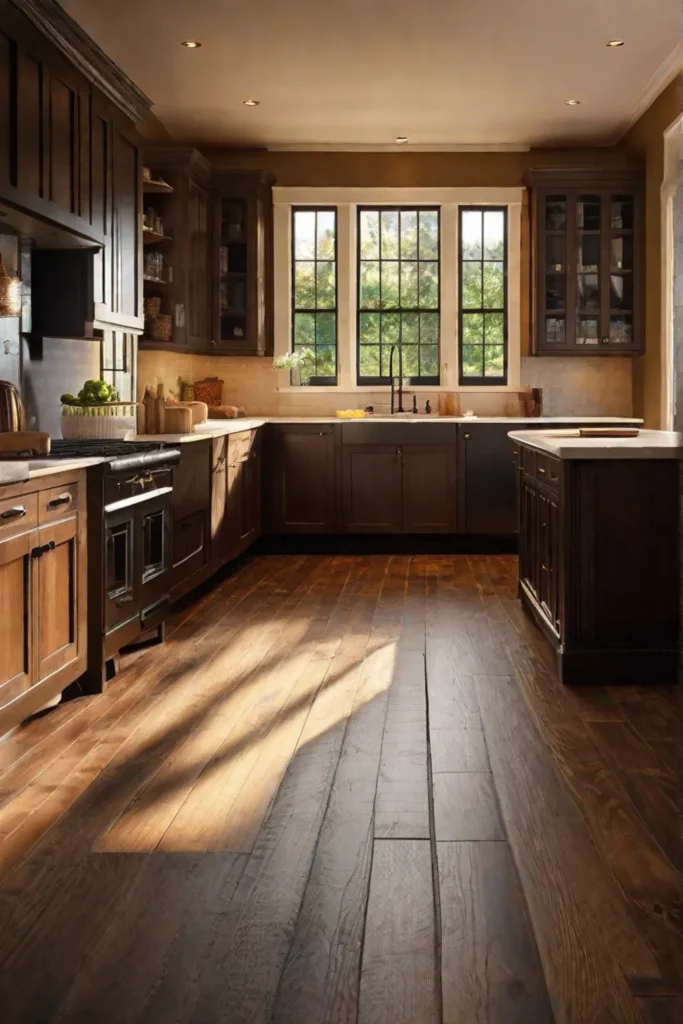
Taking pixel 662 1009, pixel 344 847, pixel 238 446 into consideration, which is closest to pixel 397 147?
pixel 238 446

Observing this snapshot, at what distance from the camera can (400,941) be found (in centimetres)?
219

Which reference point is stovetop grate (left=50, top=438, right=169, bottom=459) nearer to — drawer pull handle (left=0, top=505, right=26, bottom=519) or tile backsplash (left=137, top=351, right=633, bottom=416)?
drawer pull handle (left=0, top=505, right=26, bottom=519)

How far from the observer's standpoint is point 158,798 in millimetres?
2984

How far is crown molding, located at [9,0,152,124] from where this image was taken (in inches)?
175

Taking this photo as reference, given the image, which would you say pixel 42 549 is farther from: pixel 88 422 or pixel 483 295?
pixel 483 295

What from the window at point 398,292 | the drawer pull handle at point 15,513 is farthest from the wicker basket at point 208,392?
the drawer pull handle at point 15,513

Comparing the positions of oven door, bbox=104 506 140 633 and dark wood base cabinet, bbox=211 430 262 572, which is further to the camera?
dark wood base cabinet, bbox=211 430 262 572

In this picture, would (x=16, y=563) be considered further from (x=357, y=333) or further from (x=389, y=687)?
(x=357, y=333)

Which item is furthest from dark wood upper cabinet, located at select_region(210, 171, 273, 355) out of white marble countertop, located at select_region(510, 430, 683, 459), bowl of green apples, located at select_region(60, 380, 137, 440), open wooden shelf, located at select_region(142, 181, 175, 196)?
white marble countertop, located at select_region(510, 430, 683, 459)

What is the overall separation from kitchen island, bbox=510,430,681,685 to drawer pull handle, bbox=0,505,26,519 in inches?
76.9

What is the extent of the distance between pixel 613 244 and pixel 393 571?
3.08 m

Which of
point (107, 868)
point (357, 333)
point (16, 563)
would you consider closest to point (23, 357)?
point (16, 563)

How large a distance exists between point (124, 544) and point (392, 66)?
12.5ft

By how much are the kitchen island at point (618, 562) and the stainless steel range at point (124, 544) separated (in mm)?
1697
